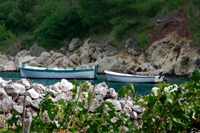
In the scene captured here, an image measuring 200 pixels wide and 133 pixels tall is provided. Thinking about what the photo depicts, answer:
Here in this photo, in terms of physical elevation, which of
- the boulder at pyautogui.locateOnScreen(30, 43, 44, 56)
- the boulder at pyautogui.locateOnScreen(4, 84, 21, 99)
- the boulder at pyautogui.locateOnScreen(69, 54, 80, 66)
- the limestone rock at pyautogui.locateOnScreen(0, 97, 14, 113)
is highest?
the boulder at pyautogui.locateOnScreen(30, 43, 44, 56)

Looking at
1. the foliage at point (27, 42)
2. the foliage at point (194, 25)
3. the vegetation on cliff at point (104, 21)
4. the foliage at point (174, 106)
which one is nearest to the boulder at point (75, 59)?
the vegetation on cliff at point (104, 21)

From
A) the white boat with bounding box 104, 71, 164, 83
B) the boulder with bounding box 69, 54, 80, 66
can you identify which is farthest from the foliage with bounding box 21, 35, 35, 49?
the white boat with bounding box 104, 71, 164, 83

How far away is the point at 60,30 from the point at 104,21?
8.07 meters

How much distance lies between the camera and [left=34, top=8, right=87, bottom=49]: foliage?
48625mm

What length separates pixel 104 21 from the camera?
151 feet

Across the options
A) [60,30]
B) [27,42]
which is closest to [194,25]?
[60,30]

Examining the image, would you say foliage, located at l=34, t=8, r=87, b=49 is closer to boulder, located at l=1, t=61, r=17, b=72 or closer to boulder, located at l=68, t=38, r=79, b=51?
boulder, located at l=68, t=38, r=79, b=51

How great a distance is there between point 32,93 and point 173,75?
26.6 meters

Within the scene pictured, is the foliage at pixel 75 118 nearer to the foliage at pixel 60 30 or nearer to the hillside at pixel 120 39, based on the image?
the hillside at pixel 120 39

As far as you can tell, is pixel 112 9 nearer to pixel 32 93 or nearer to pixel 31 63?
pixel 31 63

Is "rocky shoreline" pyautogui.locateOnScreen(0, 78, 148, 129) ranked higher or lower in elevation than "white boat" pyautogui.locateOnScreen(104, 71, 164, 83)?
higher

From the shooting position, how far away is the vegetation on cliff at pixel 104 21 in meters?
40.4

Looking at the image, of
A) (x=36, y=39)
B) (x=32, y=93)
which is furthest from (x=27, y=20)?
(x=32, y=93)

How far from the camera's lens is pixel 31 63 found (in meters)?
46.4
